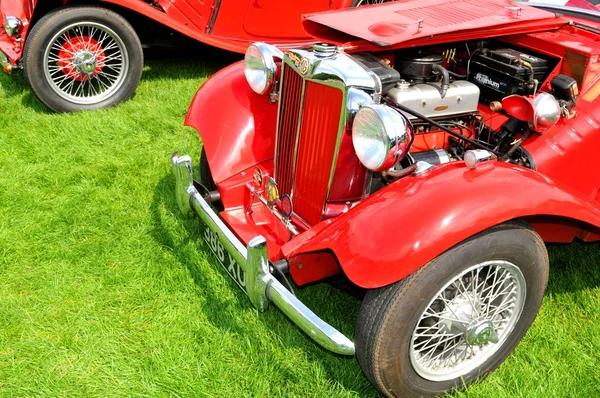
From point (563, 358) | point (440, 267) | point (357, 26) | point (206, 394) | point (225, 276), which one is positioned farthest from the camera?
point (225, 276)

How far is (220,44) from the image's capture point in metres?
4.77

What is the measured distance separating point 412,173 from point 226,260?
83 cm

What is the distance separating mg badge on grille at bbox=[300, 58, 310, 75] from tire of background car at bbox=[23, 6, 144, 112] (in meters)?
2.58

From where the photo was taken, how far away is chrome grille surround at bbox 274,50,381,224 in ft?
7.01

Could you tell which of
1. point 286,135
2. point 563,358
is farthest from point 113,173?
point 563,358

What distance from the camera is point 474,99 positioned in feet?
8.34

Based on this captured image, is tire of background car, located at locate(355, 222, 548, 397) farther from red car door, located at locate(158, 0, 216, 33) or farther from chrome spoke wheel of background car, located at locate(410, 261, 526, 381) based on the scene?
red car door, located at locate(158, 0, 216, 33)

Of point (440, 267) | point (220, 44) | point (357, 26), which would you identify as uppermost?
point (357, 26)

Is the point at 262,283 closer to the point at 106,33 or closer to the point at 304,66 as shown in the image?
the point at 304,66

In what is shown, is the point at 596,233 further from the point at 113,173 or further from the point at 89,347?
the point at 113,173

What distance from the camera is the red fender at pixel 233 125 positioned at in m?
2.71

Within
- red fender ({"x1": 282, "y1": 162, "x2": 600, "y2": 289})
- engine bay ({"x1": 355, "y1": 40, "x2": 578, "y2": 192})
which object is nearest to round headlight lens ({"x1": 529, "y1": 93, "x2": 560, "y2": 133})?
engine bay ({"x1": 355, "y1": 40, "x2": 578, "y2": 192})

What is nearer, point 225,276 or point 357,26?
point 357,26

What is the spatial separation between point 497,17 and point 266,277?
161 centimetres
